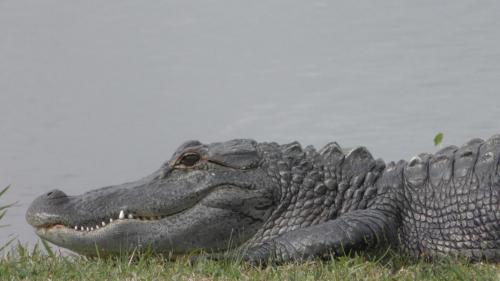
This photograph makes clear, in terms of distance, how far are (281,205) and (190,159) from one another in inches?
23.3

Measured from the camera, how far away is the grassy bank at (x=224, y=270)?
205 inches

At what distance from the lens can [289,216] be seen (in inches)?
249

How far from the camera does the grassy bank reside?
5.21m

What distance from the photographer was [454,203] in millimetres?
6098

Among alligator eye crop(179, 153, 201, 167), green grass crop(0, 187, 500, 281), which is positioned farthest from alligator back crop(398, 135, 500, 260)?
alligator eye crop(179, 153, 201, 167)

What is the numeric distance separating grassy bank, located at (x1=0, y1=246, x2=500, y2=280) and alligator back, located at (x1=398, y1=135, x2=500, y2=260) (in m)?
0.24

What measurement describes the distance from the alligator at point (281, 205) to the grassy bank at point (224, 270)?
25 centimetres

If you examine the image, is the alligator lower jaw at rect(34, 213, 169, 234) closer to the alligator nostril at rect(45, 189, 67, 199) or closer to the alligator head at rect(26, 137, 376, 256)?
the alligator head at rect(26, 137, 376, 256)

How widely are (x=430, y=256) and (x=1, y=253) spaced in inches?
95.3

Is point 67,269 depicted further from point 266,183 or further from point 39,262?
point 266,183

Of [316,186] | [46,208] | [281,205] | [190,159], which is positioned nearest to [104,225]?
[46,208]

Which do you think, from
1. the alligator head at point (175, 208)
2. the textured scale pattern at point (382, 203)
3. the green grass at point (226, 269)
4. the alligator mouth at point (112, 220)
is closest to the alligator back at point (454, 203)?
the textured scale pattern at point (382, 203)

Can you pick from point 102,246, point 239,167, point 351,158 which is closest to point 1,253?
point 102,246

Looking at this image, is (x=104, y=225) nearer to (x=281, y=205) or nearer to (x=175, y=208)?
(x=175, y=208)
